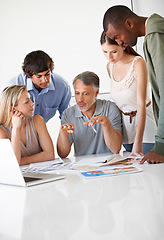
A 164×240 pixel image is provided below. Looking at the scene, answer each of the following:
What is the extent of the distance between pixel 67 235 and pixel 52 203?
22 cm

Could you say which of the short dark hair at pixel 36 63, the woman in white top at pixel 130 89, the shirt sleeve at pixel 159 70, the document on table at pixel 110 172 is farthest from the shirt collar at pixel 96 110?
the document on table at pixel 110 172

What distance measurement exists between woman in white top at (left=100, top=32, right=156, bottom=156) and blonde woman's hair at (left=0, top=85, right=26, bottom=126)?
0.65 m

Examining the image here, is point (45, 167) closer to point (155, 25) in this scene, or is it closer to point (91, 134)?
point (91, 134)

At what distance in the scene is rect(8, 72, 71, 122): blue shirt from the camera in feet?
7.91

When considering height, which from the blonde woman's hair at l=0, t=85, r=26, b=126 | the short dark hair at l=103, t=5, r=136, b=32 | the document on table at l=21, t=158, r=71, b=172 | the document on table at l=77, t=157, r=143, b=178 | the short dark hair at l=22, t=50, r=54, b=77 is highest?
the short dark hair at l=103, t=5, r=136, b=32

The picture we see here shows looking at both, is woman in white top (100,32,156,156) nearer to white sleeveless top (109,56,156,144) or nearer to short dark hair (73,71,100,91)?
white sleeveless top (109,56,156,144)

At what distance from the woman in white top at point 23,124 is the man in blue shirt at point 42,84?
0.31m

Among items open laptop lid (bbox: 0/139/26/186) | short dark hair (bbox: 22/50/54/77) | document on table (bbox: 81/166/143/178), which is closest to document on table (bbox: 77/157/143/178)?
document on table (bbox: 81/166/143/178)

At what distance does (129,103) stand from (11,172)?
120 cm

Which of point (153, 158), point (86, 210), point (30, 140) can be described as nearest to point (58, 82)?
point (30, 140)

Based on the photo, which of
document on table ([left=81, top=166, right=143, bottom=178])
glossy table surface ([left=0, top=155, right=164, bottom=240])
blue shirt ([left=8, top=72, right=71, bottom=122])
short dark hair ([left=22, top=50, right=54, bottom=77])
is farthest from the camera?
blue shirt ([left=8, top=72, right=71, bottom=122])

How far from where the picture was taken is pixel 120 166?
1282mm

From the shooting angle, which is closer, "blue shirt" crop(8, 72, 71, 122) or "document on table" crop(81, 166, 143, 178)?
"document on table" crop(81, 166, 143, 178)

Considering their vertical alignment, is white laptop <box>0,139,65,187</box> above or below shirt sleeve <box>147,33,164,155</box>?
below
